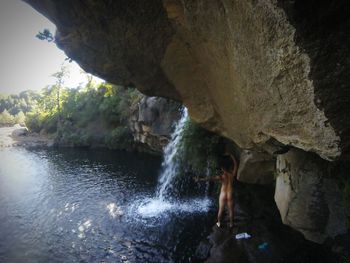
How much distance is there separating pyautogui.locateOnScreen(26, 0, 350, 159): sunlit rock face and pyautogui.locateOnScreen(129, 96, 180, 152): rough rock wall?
30.5 ft

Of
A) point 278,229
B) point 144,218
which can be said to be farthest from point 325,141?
point 144,218

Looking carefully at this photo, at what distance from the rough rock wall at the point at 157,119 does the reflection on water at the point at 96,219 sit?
2501 mm

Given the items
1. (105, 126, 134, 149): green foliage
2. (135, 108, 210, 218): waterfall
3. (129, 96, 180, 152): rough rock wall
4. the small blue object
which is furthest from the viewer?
(105, 126, 134, 149): green foliage

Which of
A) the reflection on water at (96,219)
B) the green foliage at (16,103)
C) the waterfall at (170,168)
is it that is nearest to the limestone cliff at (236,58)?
the reflection on water at (96,219)

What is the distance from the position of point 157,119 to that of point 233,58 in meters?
15.0

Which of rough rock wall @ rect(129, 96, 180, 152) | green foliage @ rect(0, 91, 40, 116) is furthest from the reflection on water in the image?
green foliage @ rect(0, 91, 40, 116)

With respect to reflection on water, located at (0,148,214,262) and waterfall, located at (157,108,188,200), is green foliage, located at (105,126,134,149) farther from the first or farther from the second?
waterfall, located at (157,108,188,200)

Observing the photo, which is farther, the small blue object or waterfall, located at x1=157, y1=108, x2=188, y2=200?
waterfall, located at x1=157, y1=108, x2=188, y2=200

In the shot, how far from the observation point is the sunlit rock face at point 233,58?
11.1 ft

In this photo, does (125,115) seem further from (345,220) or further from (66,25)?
(345,220)

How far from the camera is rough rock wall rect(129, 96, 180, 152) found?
1914 cm

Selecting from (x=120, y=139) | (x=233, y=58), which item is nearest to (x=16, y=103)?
(x=120, y=139)

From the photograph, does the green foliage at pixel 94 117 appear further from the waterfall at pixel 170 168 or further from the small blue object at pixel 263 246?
the small blue object at pixel 263 246

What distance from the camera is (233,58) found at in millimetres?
5418
